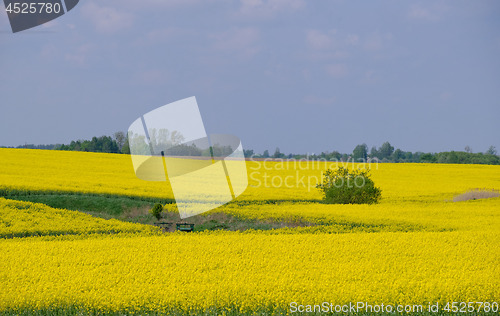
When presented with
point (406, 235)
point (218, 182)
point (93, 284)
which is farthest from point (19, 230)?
point (218, 182)

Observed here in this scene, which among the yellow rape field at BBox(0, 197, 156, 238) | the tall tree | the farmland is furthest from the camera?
the tall tree

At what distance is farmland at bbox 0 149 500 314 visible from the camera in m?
8.66

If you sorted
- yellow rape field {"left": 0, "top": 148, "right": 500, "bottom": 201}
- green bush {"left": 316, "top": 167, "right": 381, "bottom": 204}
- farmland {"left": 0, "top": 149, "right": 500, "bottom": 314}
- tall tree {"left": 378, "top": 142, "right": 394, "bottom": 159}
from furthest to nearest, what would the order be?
tall tree {"left": 378, "top": 142, "right": 394, "bottom": 159} → yellow rape field {"left": 0, "top": 148, "right": 500, "bottom": 201} → green bush {"left": 316, "top": 167, "right": 381, "bottom": 204} → farmland {"left": 0, "top": 149, "right": 500, "bottom": 314}

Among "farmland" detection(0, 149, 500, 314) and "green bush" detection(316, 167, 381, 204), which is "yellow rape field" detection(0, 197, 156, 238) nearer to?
"farmland" detection(0, 149, 500, 314)

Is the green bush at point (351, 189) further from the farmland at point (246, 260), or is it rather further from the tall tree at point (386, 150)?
the tall tree at point (386, 150)

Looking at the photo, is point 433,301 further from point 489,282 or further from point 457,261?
point 457,261

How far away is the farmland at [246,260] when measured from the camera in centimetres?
866

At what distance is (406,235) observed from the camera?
618 inches

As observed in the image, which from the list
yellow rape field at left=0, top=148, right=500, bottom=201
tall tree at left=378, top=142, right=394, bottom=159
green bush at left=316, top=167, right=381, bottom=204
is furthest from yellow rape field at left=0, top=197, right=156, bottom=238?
tall tree at left=378, top=142, right=394, bottom=159

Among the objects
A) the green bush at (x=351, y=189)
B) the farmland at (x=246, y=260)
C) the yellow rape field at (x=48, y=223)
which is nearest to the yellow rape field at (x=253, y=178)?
the green bush at (x=351, y=189)

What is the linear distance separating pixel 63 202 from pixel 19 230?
26.7 feet

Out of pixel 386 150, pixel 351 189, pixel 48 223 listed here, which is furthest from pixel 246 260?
pixel 386 150

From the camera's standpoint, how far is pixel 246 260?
451 inches

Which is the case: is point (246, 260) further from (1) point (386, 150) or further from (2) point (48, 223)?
(1) point (386, 150)
